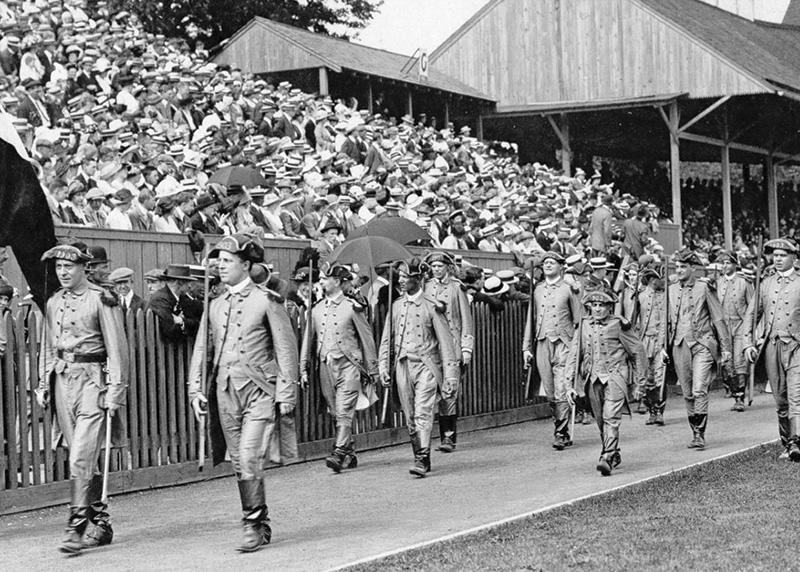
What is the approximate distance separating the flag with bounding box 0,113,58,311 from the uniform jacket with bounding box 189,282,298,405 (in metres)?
2.57

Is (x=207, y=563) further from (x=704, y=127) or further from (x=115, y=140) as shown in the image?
(x=704, y=127)

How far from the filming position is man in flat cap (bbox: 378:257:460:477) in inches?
534

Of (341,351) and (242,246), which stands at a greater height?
(242,246)

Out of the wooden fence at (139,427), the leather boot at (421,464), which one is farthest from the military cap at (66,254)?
the leather boot at (421,464)

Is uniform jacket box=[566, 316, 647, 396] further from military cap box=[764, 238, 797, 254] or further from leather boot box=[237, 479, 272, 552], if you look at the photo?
leather boot box=[237, 479, 272, 552]

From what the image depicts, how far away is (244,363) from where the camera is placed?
9.43m

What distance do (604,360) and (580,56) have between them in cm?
2653

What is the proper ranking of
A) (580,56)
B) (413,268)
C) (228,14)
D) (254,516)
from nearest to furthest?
(254,516), (413,268), (580,56), (228,14)

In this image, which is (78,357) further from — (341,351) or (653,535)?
(341,351)

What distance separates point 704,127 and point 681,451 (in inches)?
1096

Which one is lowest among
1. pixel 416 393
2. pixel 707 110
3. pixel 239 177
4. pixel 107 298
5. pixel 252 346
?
pixel 416 393

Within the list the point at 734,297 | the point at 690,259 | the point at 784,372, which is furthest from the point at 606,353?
the point at 734,297

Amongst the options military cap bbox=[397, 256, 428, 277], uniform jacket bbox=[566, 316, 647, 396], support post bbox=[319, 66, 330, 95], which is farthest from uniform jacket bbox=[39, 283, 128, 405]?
support post bbox=[319, 66, 330, 95]

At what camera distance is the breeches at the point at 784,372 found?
1344cm
